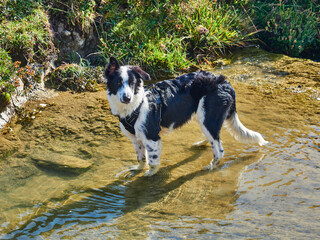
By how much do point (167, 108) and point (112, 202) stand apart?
127cm

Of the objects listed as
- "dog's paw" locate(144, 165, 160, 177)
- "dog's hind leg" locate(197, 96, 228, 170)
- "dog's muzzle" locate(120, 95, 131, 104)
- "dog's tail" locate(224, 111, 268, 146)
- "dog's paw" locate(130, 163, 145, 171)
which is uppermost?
"dog's muzzle" locate(120, 95, 131, 104)

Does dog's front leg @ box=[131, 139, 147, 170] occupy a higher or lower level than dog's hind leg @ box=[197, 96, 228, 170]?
lower

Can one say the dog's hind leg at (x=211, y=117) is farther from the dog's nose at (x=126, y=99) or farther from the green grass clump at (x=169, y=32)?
the green grass clump at (x=169, y=32)

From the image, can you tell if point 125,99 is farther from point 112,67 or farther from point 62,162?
point 62,162

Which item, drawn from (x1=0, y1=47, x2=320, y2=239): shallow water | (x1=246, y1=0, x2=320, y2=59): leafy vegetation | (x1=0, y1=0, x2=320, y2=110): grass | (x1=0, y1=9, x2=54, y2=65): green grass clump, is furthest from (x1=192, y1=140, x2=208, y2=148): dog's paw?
(x1=246, y1=0, x2=320, y2=59): leafy vegetation

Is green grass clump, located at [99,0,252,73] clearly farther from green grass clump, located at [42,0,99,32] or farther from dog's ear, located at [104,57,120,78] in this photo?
dog's ear, located at [104,57,120,78]

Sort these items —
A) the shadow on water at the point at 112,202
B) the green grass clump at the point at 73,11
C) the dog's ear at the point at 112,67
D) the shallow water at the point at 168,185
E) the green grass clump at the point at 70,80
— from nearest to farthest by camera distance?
the shallow water at the point at 168,185
the shadow on water at the point at 112,202
the dog's ear at the point at 112,67
the green grass clump at the point at 70,80
the green grass clump at the point at 73,11

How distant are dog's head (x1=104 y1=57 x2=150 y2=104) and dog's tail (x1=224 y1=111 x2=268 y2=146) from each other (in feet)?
4.40

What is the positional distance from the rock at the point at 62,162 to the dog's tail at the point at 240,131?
1899 millimetres

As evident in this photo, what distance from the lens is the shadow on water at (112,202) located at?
347 centimetres

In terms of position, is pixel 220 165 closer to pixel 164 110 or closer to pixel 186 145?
pixel 186 145

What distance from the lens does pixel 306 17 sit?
794 centimetres

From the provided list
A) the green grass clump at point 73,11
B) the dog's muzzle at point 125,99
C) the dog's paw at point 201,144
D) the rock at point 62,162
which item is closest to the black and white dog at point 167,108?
the dog's muzzle at point 125,99

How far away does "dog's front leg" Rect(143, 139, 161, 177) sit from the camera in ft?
13.6
